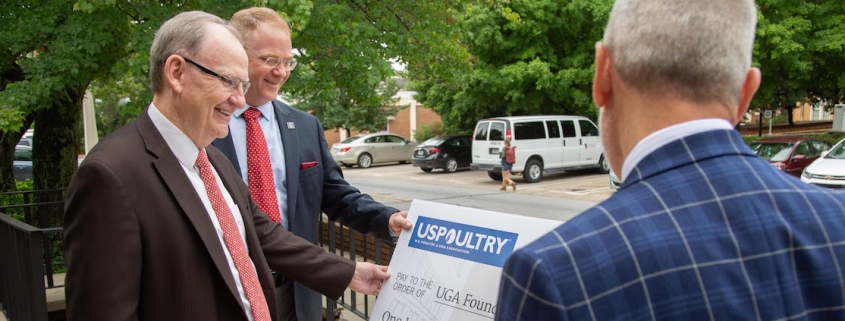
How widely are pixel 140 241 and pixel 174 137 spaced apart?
36 cm

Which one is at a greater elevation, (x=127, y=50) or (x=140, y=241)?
(x=127, y=50)

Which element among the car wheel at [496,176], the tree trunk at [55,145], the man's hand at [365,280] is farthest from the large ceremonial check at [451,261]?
the car wheel at [496,176]

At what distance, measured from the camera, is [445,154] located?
22453mm

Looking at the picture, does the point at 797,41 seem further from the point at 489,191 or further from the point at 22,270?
the point at 22,270

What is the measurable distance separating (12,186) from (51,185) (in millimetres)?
2309

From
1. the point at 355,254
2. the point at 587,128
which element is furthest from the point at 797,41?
the point at 355,254

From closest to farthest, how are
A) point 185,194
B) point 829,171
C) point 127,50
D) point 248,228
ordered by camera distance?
point 185,194
point 248,228
point 127,50
point 829,171

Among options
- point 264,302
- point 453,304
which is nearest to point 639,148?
point 453,304

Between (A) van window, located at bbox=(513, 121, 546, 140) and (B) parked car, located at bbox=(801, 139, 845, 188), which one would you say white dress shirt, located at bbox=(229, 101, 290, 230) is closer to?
(B) parked car, located at bbox=(801, 139, 845, 188)

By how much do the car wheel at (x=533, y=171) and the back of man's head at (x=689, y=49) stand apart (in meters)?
17.8

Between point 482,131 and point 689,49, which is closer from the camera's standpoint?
point 689,49

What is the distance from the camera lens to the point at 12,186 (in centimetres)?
905

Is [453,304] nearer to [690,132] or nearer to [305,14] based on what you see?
[690,132]

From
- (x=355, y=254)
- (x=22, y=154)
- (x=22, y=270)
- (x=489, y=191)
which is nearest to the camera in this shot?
(x=22, y=270)
